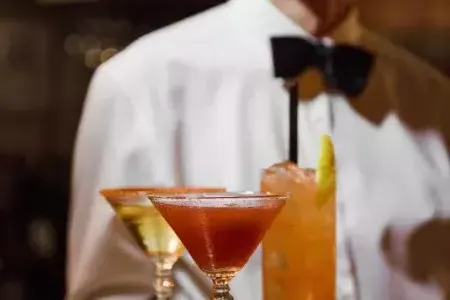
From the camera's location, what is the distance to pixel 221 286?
1126 mm

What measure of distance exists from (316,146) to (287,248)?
1.04ft

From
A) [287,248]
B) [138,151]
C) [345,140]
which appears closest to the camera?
[287,248]

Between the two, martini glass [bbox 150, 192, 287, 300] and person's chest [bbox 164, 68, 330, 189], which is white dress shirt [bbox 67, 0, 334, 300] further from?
martini glass [bbox 150, 192, 287, 300]

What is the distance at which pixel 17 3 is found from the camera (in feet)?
5.05

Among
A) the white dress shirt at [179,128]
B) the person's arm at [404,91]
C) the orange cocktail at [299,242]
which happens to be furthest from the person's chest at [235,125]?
the orange cocktail at [299,242]

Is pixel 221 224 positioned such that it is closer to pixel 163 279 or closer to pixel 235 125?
pixel 163 279

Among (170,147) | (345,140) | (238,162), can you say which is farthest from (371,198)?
(170,147)

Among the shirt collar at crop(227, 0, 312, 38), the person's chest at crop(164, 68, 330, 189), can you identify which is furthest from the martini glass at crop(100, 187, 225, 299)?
the shirt collar at crop(227, 0, 312, 38)

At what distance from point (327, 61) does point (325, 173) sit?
31cm

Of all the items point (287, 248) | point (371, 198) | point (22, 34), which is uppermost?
point (22, 34)

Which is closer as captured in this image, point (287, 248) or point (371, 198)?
point (287, 248)

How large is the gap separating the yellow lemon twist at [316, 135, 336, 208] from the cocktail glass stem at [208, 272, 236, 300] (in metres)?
0.22

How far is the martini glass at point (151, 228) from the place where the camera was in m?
1.27

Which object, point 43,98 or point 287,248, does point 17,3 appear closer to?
point 43,98
